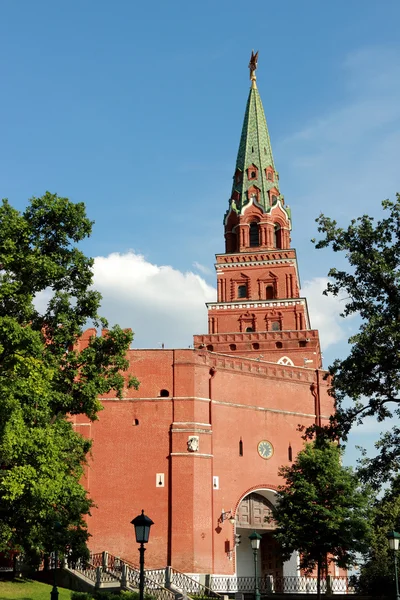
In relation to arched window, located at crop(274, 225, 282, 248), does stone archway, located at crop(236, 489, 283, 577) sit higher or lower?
lower

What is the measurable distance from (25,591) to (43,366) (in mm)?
9807

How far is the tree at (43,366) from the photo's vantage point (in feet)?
64.8

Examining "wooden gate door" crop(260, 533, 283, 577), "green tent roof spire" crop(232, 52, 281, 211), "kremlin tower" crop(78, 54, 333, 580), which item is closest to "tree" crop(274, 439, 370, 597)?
"kremlin tower" crop(78, 54, 333, 580)

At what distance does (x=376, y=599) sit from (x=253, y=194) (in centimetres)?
3290

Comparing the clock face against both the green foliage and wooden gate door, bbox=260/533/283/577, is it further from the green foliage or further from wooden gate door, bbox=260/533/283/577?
the green foliage

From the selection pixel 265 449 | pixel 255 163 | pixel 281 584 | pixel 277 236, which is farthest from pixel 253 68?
pixel 281 584

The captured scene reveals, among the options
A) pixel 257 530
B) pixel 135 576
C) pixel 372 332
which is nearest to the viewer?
pixel 372 332

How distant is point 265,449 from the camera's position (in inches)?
1437

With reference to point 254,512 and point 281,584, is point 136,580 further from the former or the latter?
point 281,584

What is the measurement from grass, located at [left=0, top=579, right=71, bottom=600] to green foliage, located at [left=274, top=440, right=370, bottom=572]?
916cm

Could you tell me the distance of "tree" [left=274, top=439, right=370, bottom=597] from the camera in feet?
94.2

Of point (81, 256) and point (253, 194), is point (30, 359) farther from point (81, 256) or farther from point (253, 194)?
point (253, 194)

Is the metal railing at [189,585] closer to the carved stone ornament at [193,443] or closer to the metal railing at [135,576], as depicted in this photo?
the metal railing at [135,576]

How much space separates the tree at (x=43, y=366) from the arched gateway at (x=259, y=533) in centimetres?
1274
